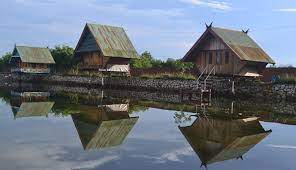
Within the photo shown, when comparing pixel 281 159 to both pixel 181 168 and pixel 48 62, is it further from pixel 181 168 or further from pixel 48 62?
pixel 48 62

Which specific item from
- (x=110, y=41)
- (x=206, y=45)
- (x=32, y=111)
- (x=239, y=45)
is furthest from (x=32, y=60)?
(x=32, y=111)

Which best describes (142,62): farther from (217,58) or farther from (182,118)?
(182,118)

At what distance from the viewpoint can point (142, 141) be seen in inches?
482

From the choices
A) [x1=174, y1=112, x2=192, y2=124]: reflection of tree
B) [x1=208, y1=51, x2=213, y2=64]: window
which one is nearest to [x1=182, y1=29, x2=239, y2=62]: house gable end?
[x1=208, y1=51, x2=213, y2=64]: window

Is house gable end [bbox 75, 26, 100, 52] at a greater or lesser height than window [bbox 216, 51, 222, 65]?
greater

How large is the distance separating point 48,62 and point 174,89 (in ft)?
99.0

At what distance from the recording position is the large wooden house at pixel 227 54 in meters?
31.4

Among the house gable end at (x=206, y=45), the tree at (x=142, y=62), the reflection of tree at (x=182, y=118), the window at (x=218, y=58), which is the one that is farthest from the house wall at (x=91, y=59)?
the reflection of tree at (x=182, y=118)

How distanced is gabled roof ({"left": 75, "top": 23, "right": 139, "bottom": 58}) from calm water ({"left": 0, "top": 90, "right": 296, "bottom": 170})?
25589 mm

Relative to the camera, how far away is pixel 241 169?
8906 mm

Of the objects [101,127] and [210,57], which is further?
[210,57]

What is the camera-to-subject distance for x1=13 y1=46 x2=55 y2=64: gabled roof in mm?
59406

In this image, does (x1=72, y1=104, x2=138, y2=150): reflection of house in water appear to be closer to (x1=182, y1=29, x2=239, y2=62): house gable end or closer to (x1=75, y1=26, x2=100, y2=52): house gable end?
(x1=182, y1=29, x2=239, y2=62): house gable end

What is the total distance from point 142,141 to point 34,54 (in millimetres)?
52418
